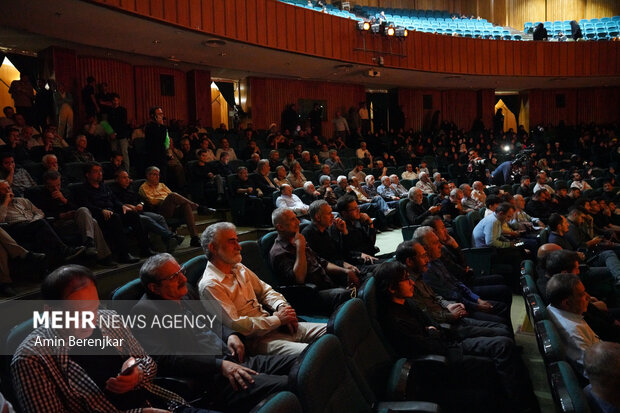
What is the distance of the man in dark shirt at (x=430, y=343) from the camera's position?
1.99 metres

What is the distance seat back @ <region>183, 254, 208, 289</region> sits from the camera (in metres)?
2.10

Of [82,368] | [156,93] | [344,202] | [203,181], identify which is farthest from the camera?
[156,93]

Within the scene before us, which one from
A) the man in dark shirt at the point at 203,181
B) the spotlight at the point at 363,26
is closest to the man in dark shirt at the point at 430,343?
the man in dark shirt at the point at 203,181

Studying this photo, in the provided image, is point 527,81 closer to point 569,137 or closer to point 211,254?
point 569,137

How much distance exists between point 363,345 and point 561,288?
0.99 metres

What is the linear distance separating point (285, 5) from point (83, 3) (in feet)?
10.9

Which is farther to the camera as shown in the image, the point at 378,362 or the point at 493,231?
the point at 493,231

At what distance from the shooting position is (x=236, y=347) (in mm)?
1729

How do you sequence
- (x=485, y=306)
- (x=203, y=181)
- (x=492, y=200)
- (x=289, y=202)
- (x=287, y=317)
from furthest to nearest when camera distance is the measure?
(x=203, y=181) < (x=289, y=202) < (x=492, y=200) < (x=485, y=306) < (x=287, y=317)

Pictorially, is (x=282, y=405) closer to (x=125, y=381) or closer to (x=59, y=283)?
(x=125, y=381)

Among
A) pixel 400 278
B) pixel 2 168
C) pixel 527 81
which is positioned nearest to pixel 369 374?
pixel 400 278

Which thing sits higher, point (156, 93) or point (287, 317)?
point (156, 93)

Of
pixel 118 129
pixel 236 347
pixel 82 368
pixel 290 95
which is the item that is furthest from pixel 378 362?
pixel 290 95

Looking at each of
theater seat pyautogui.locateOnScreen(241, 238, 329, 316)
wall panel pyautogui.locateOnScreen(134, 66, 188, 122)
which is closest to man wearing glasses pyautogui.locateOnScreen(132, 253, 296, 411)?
theater seat pyautogui.locateOnScreen(241, 238, 329, 316)
